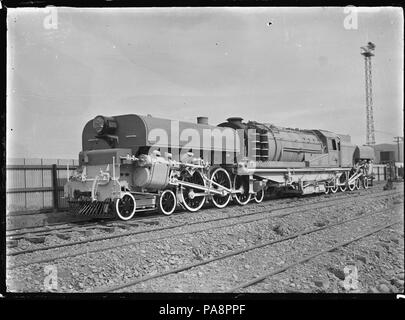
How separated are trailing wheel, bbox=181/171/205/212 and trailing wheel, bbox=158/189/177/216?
0.29m

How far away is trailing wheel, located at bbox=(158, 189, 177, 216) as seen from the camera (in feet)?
29.8

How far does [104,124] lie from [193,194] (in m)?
2.97

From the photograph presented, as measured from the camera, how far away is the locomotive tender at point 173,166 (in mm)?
8398

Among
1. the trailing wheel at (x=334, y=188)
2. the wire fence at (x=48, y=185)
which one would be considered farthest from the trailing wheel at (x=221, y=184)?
the trailing wheel at (x=334, y=188)

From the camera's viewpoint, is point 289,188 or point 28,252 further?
point 289,188

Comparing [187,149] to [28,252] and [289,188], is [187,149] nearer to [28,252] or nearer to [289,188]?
[28,252]

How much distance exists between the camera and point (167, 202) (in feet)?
30.7

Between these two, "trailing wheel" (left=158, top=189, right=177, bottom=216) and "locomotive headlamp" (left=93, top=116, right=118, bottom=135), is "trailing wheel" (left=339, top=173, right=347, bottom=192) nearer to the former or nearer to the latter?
"trailing wheel" (left=158, top=189, right=177, bottom=216)

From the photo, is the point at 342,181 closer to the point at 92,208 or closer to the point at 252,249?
the point at 92,208

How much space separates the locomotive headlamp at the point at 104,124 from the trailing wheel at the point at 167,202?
6.64ft

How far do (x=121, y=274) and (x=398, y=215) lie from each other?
3576 mm

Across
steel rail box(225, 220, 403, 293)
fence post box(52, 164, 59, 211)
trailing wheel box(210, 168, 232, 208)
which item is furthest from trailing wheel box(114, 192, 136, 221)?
steel rail box(225, 220, 403, 293)

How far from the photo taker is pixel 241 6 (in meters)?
3.90
